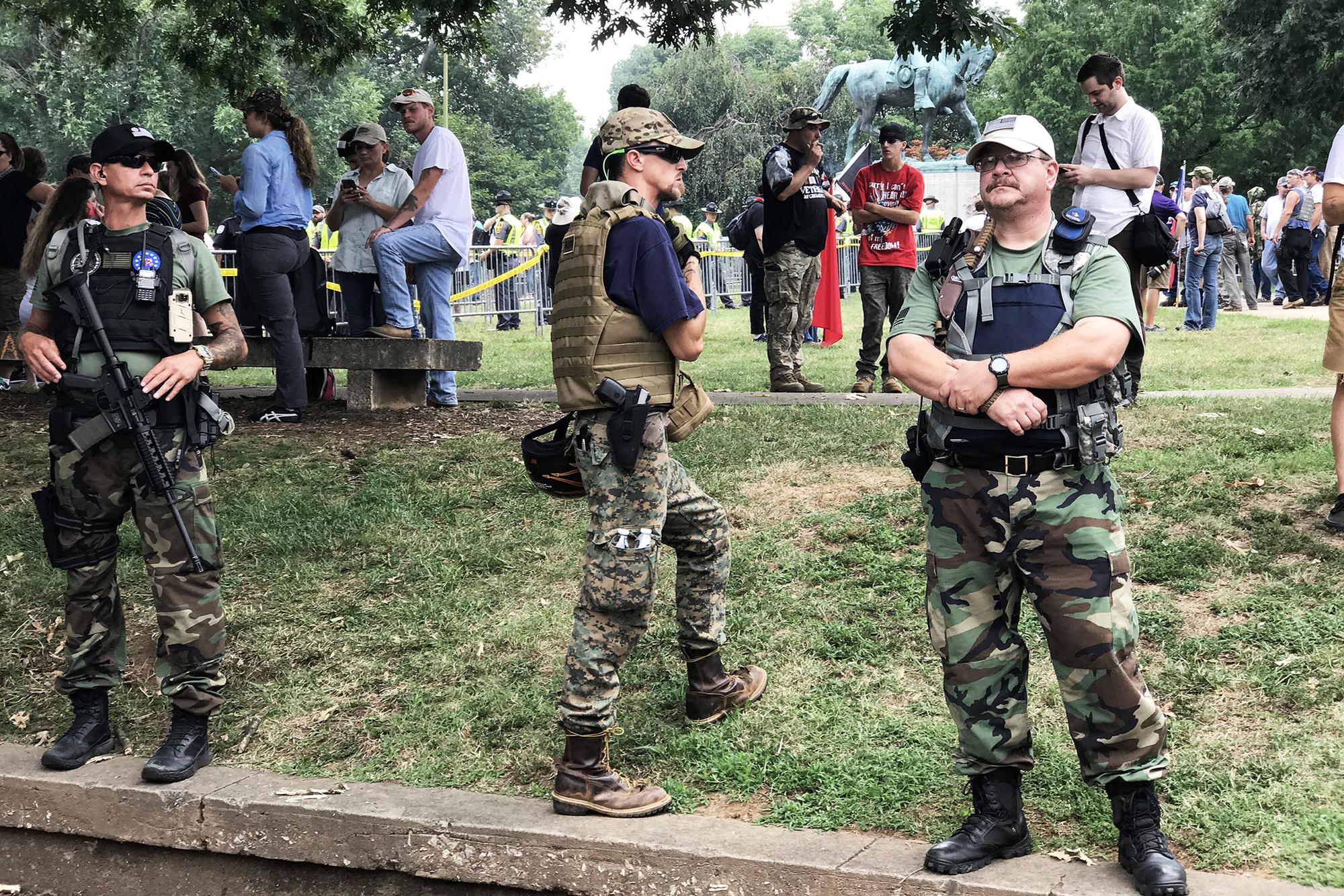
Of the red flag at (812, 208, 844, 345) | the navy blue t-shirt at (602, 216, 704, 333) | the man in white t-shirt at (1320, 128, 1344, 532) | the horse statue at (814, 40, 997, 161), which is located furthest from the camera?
the horse statue at (814, 40, 997, 161)

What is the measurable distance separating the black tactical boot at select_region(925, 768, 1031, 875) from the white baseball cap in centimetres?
168

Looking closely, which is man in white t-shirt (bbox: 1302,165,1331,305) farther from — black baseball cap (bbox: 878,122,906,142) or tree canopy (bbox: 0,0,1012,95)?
tree canopy (bbox: 0,0,1012,95)

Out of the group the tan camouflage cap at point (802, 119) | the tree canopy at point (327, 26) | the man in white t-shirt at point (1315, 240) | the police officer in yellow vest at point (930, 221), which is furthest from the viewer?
the police officer in yellow vest at point (930, 221)

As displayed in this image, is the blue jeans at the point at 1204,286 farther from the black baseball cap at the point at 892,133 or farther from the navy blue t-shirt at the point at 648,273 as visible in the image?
the navy blue t-shirt at the point at 648,273

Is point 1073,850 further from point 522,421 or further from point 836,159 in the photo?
point 836,159

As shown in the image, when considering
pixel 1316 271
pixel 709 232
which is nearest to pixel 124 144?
pixel 1316 271

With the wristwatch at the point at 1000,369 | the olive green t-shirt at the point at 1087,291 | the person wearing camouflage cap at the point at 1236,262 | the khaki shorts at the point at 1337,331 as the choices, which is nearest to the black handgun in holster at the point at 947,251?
the olive green t-shirt at the point at 1087,291

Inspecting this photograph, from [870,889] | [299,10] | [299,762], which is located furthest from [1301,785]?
[299,10]

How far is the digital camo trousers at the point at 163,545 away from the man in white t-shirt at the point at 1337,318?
4.49 metres

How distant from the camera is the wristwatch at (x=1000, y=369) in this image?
3424 millimetres

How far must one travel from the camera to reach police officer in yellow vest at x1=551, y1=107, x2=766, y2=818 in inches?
161

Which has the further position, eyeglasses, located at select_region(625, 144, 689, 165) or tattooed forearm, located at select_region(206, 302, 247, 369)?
tattooed forearm, located at select_region(206, 302, 247, 369)

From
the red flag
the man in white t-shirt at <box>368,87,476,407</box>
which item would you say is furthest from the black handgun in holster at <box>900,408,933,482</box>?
the red flag

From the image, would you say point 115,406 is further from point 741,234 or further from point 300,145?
point 741,234
